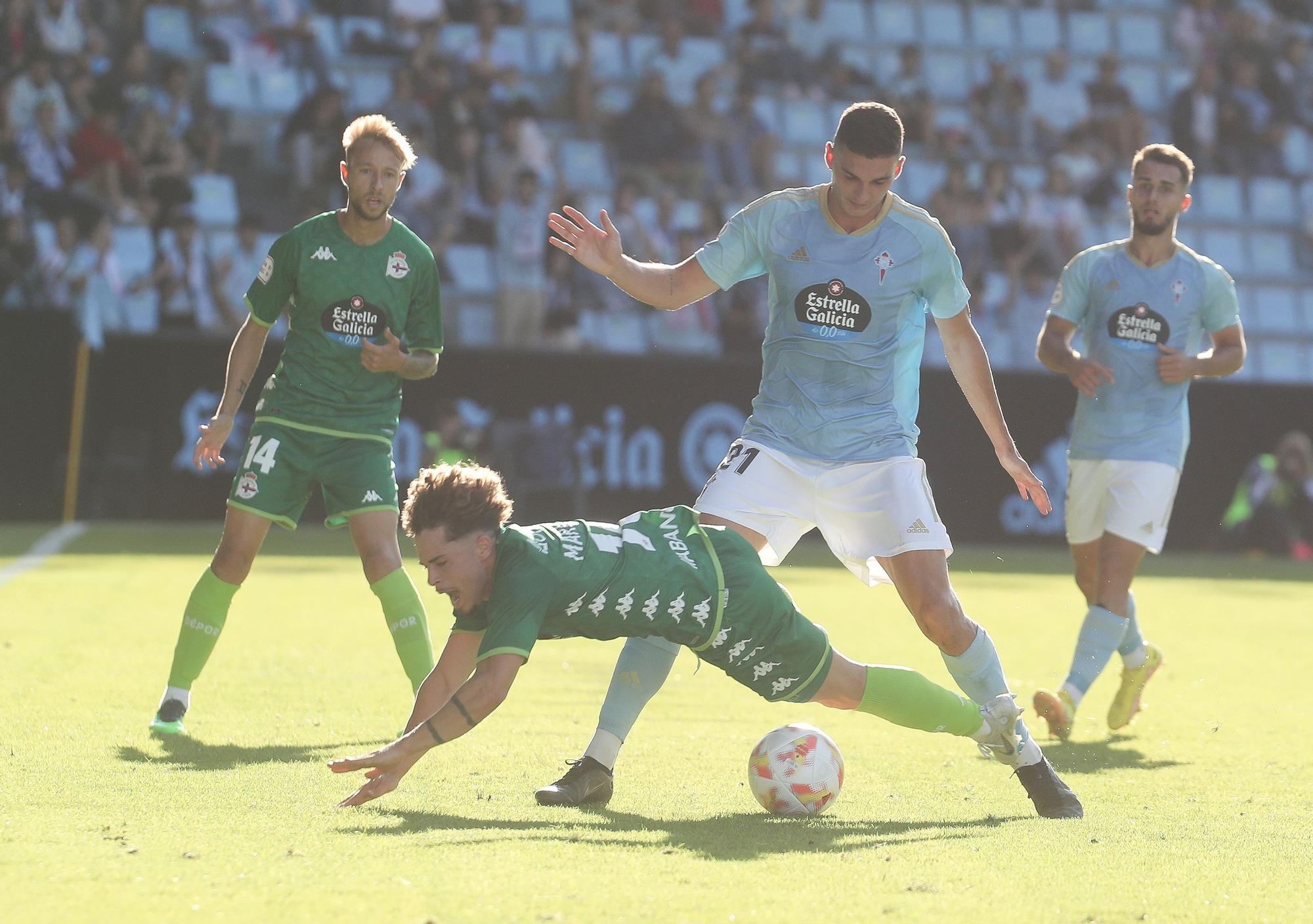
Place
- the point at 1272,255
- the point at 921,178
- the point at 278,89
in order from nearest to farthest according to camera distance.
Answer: the point at 278,89, the point at 921,178, the point at 1272,255

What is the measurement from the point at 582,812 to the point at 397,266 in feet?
7.45

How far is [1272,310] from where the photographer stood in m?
20.2

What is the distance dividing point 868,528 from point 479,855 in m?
1.70

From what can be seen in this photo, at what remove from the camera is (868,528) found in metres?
A: 5.22

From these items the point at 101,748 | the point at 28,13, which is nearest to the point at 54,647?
the point at 101,748

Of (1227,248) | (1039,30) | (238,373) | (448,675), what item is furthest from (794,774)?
(1039,30)

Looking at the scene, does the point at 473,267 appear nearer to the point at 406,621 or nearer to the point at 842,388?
the point at 406,621

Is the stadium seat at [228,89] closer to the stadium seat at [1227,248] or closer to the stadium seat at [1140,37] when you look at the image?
the stadium seat at [1227,248]

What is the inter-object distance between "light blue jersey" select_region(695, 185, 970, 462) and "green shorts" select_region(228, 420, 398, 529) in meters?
1.53

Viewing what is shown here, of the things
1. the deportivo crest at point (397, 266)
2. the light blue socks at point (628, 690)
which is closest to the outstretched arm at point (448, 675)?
the light blue socks at point (628, 690)

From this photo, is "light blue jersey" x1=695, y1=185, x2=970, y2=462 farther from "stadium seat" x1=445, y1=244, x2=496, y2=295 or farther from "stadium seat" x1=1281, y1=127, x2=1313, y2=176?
"stadium seat" x1=1281, y1=127, x2=1313, y2=176

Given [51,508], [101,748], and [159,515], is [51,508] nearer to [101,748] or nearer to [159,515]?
[159,515]

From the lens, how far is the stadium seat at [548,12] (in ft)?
66.8

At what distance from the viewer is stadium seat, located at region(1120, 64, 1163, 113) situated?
22.1 m
